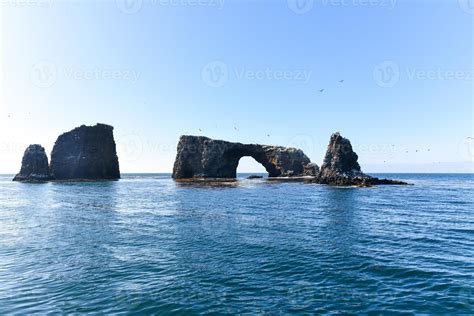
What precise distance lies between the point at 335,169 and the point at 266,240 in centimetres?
7300

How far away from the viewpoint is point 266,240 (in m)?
21.3

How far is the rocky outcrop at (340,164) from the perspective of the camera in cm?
8800

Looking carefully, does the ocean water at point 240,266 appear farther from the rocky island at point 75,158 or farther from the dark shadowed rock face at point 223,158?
the rocky island at point 75,158

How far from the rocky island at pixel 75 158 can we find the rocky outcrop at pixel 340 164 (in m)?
101

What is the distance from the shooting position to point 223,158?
4914 inches

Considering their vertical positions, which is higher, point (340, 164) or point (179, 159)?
point (179, 159)

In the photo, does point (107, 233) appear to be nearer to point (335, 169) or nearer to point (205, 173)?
point (335, 169)

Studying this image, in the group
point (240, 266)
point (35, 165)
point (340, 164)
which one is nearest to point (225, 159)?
point (340, 164)

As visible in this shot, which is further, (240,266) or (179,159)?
(179,159)

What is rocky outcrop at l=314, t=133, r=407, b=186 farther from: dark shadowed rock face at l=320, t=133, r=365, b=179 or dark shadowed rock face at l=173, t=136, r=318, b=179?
dark shadowed rock face at l=173, t=136, r=318, b=179

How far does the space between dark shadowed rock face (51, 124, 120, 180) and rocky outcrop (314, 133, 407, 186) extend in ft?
332

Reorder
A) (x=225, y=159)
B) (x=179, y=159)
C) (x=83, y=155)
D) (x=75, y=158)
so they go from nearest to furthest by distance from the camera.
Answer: (x=225, y=159) → (x=179, y=159) → (x=75, y=158) → (x=83, y=155)

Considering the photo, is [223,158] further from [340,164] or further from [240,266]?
[240,266]

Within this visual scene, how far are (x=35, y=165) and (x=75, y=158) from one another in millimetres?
15168
